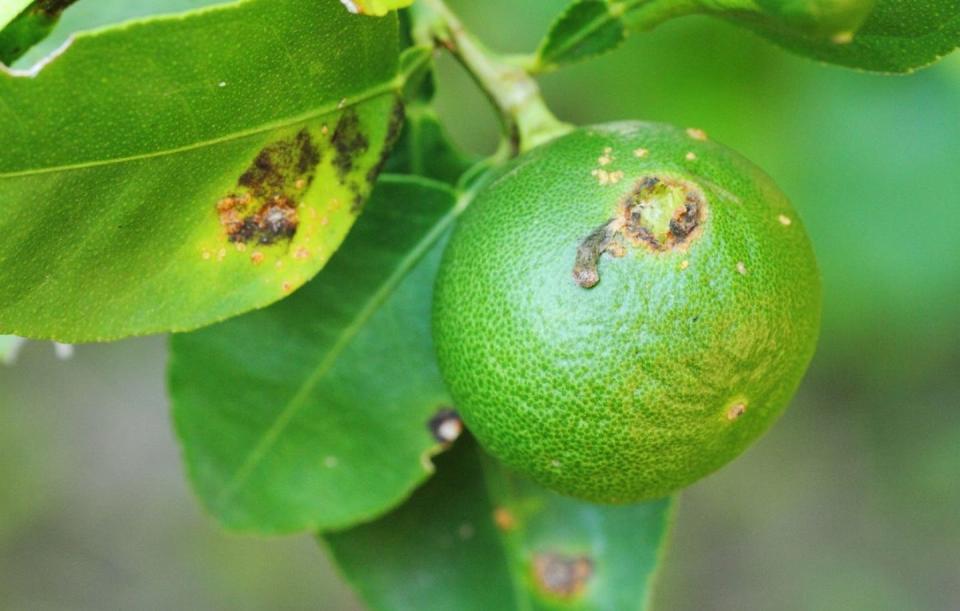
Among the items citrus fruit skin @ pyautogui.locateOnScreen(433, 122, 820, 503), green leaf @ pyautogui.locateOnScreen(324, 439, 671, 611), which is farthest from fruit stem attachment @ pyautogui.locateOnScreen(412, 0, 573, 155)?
green leaf @ pyautogui.locateOnScreen(324, 439, 671, 611)

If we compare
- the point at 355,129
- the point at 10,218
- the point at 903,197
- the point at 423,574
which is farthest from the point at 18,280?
the point at 903,197

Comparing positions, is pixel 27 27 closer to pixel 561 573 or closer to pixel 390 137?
pixel 390 137

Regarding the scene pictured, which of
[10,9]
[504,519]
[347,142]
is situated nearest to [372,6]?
[347,142]

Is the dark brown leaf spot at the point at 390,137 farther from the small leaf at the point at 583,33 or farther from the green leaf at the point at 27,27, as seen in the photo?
the green leaf at the point at 27,27

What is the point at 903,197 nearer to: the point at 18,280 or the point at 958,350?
the point at 958,350

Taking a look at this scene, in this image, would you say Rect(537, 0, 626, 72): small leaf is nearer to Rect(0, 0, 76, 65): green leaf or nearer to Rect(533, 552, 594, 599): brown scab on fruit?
Rect(0, 0, 76, 65): green leaf

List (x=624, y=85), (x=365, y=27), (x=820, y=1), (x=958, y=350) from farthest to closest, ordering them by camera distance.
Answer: (x=958, y=350) → (x=624, y=85) → (x=365, y=27) → (x=820, y=1)
